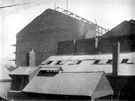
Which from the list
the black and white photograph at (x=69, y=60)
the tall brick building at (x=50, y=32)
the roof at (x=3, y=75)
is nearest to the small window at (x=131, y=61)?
the black and white photograph at (x=69, y=60)

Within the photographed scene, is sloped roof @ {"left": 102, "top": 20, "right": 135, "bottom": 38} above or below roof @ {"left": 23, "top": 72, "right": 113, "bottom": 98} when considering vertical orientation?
above

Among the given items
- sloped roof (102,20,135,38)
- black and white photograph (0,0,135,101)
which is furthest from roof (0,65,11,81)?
sloped roof (102,20,135,38)

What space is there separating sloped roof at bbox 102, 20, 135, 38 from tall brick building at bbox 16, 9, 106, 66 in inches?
261

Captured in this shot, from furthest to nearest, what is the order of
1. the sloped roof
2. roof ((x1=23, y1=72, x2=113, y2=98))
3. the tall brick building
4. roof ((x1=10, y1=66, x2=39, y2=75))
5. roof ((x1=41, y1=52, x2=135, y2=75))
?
1. the tall brick building
2. the sloped roof
3. roof ((x1=10, y1=66, x2=39, y2=75))
4. roof ((x1=41, y1=52, x2=135, y2=75))
5. roof ((x1=23, y1=72, x2=113, y2=98))

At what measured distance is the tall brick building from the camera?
1518 inches

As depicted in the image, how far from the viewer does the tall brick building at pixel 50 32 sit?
3856 centimetres

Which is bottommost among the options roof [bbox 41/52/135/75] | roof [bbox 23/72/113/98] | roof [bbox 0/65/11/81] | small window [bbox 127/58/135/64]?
roof [bbox 0/65/11/81]

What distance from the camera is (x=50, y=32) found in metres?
40.8

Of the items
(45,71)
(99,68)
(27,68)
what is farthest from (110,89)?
(27,68)

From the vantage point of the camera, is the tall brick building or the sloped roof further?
the tall brick building

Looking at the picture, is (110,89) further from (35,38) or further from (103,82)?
(35,38)

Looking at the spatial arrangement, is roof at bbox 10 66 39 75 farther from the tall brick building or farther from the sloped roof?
the sloped roof

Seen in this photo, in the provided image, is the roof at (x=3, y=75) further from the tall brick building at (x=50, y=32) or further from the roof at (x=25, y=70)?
the roof at (x=25, y=70)

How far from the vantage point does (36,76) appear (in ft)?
85.4
